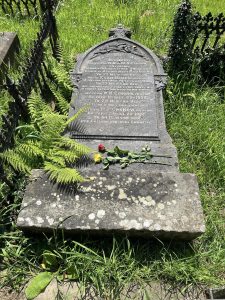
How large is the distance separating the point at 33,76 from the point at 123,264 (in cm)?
A: 273

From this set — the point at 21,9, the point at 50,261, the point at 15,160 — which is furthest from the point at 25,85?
the point at 21,9

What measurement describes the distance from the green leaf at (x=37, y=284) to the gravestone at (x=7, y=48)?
3169mm

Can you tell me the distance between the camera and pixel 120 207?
8.38ft

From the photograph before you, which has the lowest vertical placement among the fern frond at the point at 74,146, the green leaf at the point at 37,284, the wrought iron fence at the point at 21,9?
the green leaf at the point at 37,284

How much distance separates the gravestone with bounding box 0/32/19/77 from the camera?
15.3 ft

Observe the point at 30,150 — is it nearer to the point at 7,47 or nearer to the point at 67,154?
the point at 67,154


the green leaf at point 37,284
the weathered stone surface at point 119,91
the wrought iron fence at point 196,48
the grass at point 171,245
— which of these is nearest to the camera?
the green leaf at point 37,284

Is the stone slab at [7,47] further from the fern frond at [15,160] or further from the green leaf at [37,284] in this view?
the green leaf at [37,284]

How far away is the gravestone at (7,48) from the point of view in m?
4.67

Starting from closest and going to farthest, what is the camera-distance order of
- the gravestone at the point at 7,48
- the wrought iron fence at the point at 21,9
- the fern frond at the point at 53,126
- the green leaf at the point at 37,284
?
the green leaf at the point at 37,284, the fern frond at the point at 53,126, the gravestone at the point at 7,48, the wrought iron fence at the point at 21,9

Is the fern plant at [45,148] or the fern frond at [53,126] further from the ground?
the fern frond at [53,126]

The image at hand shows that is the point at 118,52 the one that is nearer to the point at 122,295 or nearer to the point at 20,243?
the point at 20,243

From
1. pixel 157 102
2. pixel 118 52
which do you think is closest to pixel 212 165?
pixel 157 102

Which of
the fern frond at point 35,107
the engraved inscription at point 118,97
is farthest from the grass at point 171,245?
the fern frond at point 35,107
